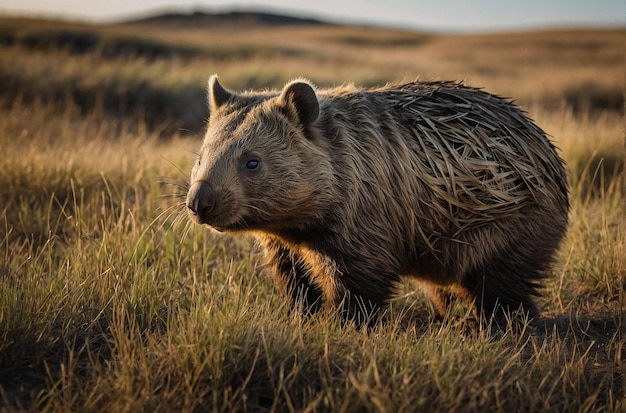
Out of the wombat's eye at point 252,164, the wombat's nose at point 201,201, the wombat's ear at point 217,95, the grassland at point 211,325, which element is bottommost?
the grassland at point 211,325

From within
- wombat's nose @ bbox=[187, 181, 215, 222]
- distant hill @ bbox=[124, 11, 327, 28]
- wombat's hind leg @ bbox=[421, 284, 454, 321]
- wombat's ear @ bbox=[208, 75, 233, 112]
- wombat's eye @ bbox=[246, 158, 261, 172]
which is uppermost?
distant hill @ bbox=[124, 11, 327, 28]

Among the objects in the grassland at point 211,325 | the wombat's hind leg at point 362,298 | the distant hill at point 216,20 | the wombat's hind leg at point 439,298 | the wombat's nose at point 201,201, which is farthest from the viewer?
the distant hill at point 216,20

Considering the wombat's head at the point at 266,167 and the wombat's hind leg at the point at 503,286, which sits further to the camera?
the wombat's hind leg at the point at 503,286

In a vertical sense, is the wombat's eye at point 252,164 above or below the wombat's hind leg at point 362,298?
above

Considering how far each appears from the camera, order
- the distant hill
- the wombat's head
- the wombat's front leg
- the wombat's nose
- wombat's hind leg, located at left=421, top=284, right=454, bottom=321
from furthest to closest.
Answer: the distant hill → wombat's hind leg, located at left=421, top=284, right=454, bottom=321 → the wombat's front leg → the wombat's head → the wombat's nose

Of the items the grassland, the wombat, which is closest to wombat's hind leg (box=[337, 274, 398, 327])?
the wombat

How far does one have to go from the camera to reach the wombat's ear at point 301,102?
4.20 meters

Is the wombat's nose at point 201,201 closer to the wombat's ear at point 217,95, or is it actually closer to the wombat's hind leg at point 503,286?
→ the wombat's ear at point 217,95

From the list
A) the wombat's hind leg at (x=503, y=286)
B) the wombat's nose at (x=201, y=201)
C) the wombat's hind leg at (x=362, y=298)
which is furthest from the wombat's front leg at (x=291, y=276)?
the wombat's hind leg at (x=503, y=286)

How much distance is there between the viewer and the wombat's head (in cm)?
392

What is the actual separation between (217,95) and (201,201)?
44.2 inches

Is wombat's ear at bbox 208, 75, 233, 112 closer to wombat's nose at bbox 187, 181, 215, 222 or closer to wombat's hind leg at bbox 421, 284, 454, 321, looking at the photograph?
wombat's nose at bbox 187, 181, 215, 222

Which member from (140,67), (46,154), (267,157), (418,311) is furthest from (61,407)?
(140,67)

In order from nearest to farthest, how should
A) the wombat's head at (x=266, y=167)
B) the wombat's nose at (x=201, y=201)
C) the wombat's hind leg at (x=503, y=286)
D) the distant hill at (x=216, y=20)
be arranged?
the wombat's nose at (x=201, y=201) < the wombat's head at (x=266, y=167) < the wombat's hind leg at (x=503, y=286) < the distant hill at (x=216, y=20)
